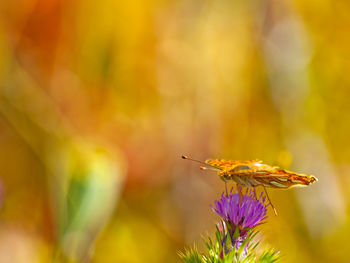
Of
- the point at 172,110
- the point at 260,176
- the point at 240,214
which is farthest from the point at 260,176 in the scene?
the point at 172,110

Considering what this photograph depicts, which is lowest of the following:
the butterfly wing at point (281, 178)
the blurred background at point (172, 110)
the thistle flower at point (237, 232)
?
the thistle flower at point (237, 232)

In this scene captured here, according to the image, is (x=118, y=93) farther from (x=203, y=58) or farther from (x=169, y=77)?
(x=203, y=58)

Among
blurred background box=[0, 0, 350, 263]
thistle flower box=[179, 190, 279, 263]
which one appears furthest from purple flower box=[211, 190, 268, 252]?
blurred background box=[0, 0, 350, 263]

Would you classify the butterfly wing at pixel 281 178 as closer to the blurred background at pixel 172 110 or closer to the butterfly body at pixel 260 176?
the butterfly body at pixel 260 176

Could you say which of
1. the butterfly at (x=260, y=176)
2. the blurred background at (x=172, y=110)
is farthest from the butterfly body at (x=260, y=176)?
the blurred background at (x=172, y=110)

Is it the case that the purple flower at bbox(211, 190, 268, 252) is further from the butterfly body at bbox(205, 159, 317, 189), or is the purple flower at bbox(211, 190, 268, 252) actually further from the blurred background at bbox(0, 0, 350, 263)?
the blurred background at bbox(0, 0, 350, 263)

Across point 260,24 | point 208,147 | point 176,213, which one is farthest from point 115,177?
point 260,24

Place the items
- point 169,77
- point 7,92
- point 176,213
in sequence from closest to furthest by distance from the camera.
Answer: point 7,92, point 176,213, point 169,77
